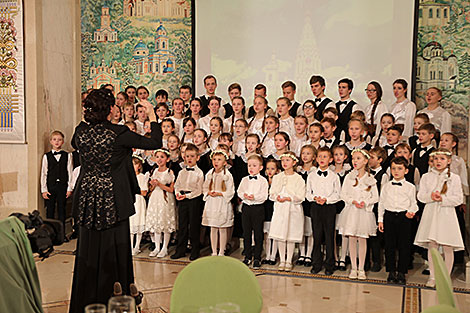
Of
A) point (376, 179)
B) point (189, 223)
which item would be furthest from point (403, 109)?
point (189, 223)

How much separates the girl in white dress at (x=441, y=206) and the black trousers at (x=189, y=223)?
2609 millimetres

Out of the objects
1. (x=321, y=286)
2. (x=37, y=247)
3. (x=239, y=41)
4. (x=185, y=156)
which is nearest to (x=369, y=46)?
(x=239, y=41)

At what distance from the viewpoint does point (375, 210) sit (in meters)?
6.65

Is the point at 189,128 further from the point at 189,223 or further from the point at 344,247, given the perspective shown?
the point at 344,247

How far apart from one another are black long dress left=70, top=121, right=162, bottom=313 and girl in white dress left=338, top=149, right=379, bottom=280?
2.73 meters

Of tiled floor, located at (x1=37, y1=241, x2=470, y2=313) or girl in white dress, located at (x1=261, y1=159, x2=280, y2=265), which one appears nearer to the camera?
tiled floor, located at (x1=37, y1=241, x2=470, y2=313)

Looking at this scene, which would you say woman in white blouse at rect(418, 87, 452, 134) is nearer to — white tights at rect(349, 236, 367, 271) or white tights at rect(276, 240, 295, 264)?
white tights at rect(349, 236, 367, 271)

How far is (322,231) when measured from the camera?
21.3 feet

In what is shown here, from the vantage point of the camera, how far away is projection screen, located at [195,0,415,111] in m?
8.20

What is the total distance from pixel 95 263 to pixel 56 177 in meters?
3.64

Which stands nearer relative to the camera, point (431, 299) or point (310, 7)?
point (431, 299)

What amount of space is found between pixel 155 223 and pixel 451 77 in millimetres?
4724

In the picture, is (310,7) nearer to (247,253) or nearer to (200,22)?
(200,22)

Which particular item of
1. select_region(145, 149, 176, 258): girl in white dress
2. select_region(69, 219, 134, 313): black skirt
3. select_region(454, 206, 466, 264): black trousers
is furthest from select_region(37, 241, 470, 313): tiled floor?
select_region(69, 219, 134, 313): black skirt
